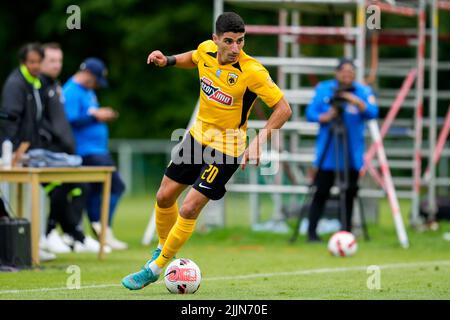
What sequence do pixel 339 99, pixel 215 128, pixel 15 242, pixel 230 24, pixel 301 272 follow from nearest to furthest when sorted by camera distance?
pixel 230 24, pixel 215 128, pixel 15 242, pixel 301 272, pixel 339 99

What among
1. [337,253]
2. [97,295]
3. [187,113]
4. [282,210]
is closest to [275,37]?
[187,113]

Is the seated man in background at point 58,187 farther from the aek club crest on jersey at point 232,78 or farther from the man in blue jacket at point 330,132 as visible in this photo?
the aek club crest on jersey at point 232,78

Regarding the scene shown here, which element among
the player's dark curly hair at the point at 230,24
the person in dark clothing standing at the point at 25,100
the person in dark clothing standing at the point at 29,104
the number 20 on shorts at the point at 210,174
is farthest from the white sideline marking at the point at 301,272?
the person in dark clothing standing at the point at 25,100

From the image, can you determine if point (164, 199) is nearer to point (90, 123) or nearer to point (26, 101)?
point (26, 101)

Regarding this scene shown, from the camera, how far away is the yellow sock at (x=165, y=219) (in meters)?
10.1

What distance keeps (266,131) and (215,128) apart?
631mm

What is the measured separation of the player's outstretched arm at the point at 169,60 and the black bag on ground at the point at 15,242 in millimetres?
2516

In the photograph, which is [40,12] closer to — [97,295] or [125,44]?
[125,44]

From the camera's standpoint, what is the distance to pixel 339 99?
14695 mm

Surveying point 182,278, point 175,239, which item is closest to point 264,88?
point 175,239

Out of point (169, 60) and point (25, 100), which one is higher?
point (169, 60)

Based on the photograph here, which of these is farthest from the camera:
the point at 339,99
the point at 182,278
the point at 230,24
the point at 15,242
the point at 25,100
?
the point at 339,99

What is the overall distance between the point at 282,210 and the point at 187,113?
15.1m

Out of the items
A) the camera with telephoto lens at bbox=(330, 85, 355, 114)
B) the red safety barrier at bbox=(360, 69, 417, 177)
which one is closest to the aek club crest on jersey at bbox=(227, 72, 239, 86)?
the camera with telephoto lens at bbox=(330, 85, 355, 114)
